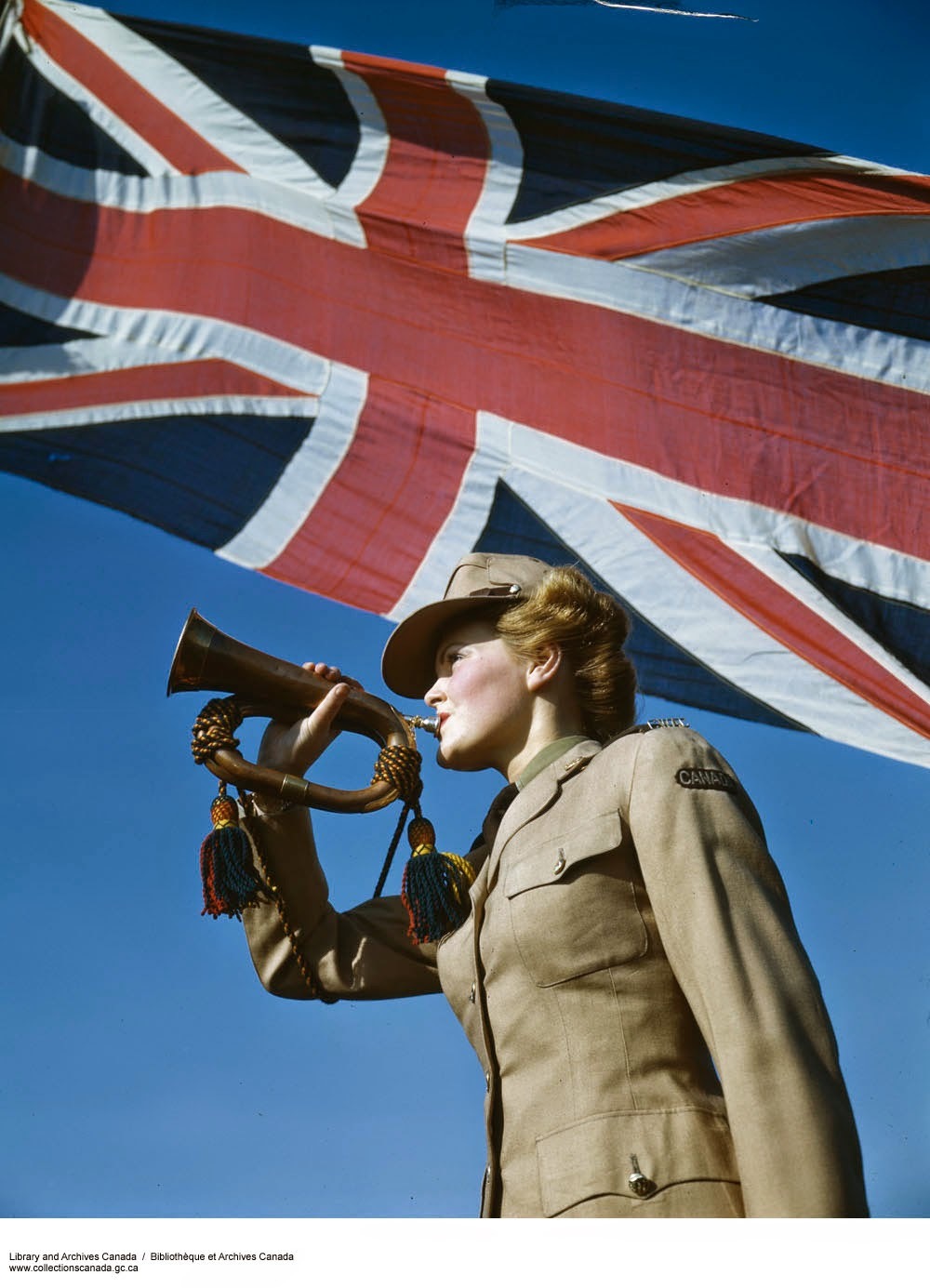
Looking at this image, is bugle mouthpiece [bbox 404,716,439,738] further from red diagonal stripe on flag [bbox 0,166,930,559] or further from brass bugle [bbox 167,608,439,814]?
red diagonal stripe on flag [bbox 0,166,930,559]

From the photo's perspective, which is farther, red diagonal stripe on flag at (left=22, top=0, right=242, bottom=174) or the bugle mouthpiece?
red diagonal stripe on flag at (left=22, top=0, right=242, bottom=174)

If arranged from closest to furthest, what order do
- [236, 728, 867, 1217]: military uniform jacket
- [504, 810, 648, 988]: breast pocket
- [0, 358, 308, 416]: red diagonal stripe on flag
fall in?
[236, 728, 867, 1217]: military uniform jacket < [504, 810, 648, 988]: breast pocket < [0, 358, 308, 416]: red diagonal stripe on flag

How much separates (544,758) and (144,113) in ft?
11.1

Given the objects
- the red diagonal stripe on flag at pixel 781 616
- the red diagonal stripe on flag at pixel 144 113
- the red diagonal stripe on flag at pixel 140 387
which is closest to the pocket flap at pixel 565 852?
the red diagonal stripe on flag at pixel 781 616

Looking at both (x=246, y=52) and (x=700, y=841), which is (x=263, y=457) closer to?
(x=246, y=52)

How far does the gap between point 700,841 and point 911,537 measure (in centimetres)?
277

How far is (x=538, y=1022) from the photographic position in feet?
7.72

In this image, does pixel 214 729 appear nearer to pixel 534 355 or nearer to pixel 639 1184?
pixel 639 1184

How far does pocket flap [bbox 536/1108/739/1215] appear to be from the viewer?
2154 mm

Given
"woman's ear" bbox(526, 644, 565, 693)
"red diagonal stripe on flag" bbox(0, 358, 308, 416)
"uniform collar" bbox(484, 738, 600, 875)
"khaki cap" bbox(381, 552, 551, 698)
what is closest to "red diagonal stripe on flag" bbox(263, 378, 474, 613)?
"red diagonal stripe on flag" bbox(0, 358, 308, 416)

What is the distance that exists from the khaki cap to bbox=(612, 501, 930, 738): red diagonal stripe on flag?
1.87m

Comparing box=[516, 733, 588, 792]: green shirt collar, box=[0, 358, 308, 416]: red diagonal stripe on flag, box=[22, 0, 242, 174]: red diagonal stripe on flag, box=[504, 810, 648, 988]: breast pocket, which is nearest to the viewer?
box=[504, 810, 648, 988]: breast pocket

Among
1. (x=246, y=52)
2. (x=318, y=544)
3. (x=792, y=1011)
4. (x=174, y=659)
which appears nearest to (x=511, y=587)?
(x=174, y=659)

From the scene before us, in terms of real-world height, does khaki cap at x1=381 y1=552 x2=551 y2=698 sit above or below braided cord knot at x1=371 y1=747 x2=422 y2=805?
above
